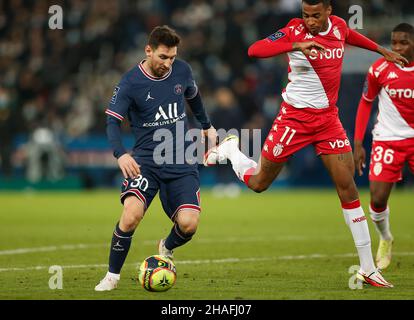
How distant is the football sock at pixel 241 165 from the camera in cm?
1000

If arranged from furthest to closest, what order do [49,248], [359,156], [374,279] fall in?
[49,248] → [359,156] → [374,279]

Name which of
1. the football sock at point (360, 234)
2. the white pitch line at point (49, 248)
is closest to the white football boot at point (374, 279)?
the football sock at point (360, 234)

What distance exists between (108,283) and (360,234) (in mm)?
2451

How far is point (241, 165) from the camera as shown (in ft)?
33.5

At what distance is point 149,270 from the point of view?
841 centimetres

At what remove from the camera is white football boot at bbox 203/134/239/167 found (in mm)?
10477

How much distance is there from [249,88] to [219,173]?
2451mm

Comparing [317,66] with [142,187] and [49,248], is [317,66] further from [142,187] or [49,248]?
[49,248]

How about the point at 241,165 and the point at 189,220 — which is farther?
the point at 241,165

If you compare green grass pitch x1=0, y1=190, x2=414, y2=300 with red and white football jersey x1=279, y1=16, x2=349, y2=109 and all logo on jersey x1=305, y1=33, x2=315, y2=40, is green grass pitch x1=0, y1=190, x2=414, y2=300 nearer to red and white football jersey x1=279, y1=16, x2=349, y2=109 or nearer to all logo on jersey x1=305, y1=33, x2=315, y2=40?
red and white football jersey x1=279, y1=16, x2=349, y2=109

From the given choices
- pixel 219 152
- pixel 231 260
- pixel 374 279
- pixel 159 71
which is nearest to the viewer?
pixel 374 279

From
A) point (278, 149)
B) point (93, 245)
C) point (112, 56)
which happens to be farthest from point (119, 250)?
point (112, 56)

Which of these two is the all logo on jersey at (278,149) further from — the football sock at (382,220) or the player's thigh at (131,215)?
the football sock at (382,220)
